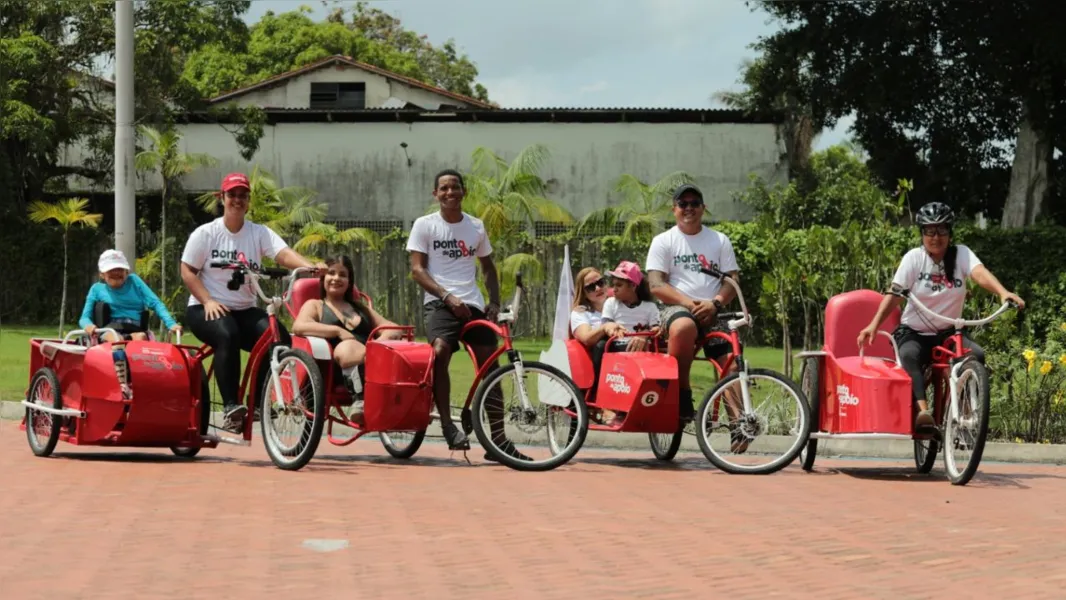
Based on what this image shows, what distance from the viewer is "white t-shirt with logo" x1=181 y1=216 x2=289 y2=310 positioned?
39.7 feet

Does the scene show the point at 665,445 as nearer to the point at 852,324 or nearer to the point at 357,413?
the point at 852,324

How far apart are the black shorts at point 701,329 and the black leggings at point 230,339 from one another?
263cm

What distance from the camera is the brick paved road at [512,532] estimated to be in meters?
7.21

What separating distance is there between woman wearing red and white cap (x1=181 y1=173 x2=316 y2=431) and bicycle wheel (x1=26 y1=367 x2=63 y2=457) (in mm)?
1101

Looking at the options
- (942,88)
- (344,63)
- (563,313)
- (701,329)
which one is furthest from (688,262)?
(344,63)

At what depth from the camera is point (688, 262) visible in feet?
40.7

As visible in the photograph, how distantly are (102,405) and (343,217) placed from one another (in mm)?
33265

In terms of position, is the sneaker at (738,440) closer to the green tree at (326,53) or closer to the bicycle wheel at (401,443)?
the bicycle wheel at (401,443)

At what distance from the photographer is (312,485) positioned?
10.6 meters

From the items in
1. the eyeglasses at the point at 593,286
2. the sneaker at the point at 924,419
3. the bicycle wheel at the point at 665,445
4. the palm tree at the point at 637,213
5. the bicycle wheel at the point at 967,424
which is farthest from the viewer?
the palm tree at the point at 637,213

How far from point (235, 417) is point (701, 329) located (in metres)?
3.29

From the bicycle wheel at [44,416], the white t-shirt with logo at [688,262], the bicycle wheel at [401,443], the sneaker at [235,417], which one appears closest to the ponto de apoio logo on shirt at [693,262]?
the white t-shirt with logo at [688,262]

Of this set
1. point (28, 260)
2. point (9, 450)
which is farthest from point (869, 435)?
point (28, 260)

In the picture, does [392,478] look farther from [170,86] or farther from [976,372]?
[170,86]
